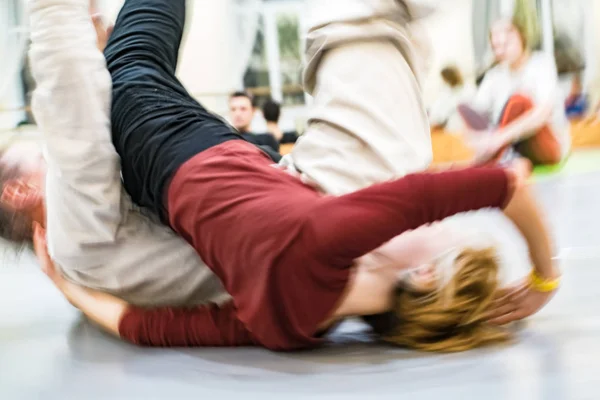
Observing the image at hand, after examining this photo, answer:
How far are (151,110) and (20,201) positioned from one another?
29 cm

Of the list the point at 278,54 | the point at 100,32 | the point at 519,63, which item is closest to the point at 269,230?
the point at 100,32

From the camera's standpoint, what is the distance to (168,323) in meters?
1.02

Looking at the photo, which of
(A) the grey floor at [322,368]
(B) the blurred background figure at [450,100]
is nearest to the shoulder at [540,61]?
(B) the blurred background figure at [450,100]

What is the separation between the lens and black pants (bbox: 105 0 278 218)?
42.1 inches

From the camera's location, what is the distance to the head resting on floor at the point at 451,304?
0.89m

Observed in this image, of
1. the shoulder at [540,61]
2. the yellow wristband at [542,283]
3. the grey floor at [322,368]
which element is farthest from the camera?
the shoulder at [540,61]

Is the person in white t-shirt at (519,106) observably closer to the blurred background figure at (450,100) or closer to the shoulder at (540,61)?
the shoulder at (540,61)

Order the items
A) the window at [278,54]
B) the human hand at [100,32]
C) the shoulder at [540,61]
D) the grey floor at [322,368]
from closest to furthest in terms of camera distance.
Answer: the grey floor at [322,368]
the human hand at [100,32]
the shoulder at [540,61]
the window at [278,54]

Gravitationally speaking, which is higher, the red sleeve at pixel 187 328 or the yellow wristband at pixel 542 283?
the yellow wristband at pixel 542 283

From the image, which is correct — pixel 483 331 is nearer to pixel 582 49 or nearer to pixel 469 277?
pixel 469 277

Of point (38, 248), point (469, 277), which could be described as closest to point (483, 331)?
point (469, 277)

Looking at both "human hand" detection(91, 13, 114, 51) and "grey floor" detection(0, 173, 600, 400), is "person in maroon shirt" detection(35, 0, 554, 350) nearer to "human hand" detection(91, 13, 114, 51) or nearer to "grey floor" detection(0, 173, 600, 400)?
"grey floor" detection(0, 173, 600, 400)

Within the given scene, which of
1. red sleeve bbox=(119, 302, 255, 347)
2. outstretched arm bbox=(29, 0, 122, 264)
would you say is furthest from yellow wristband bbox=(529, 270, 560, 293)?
outstretched arm bbox=(29, 0, 122, 264)

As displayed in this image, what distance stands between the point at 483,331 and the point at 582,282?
1.27 feet
